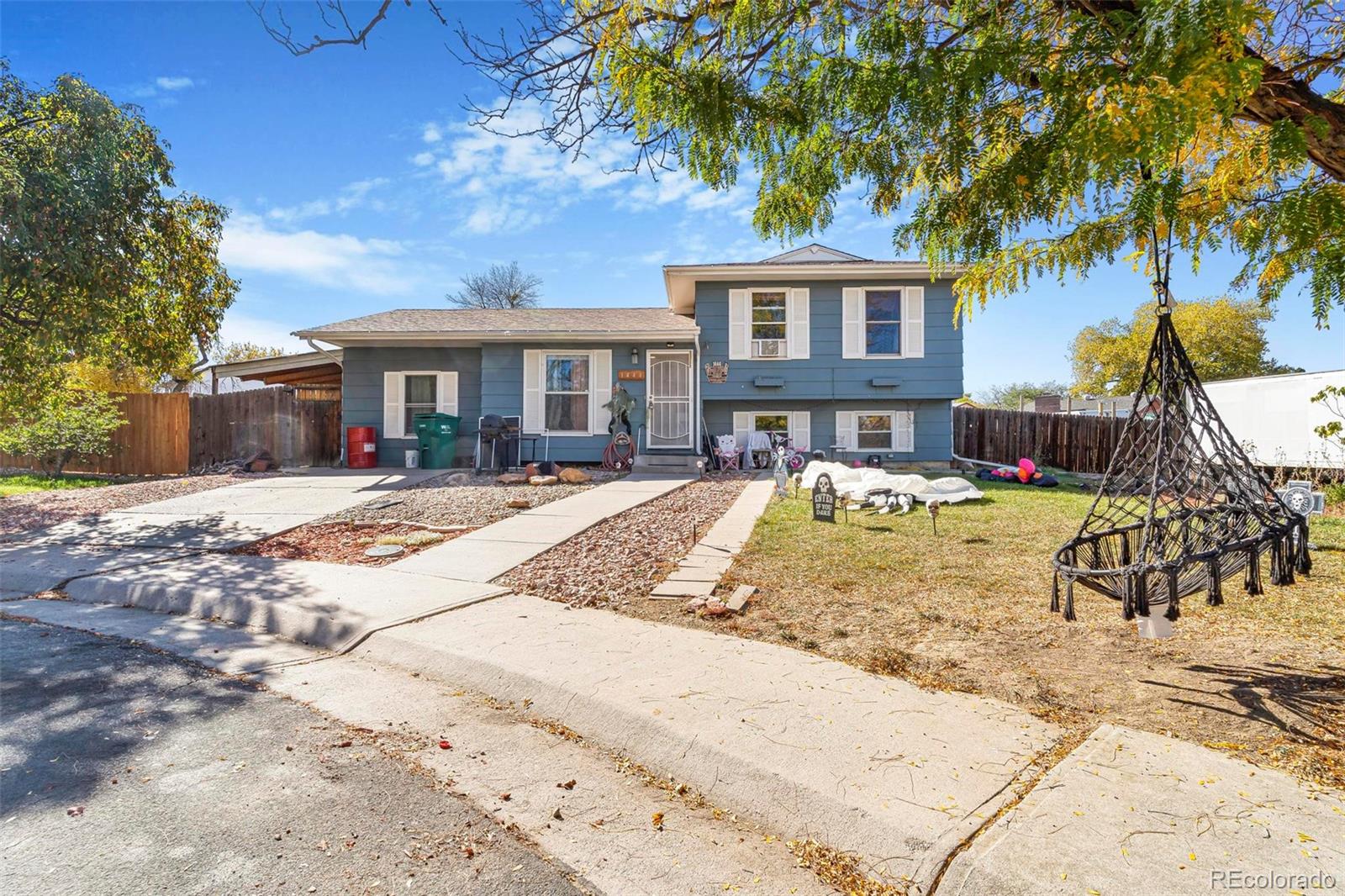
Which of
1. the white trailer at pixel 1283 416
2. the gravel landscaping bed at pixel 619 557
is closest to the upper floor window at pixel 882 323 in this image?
the white trailer at pixel 1283 416

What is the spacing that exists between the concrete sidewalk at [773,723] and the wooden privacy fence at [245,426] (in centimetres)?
1244

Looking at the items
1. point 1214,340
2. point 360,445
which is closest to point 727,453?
point 360,445

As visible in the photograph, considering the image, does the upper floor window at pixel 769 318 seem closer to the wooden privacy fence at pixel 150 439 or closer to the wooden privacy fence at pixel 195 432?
the wooden privacy fence at pixel 195 432

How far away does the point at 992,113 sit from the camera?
137 inches

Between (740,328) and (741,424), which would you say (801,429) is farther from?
(740,328)

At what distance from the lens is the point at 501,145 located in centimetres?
467

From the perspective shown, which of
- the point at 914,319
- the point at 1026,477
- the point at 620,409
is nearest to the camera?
the point at 1026,477

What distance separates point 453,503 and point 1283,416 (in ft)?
47.9

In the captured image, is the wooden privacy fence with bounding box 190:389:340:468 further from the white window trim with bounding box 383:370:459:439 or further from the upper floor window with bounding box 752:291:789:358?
the upper floor window with bounding box 752:291:789:358

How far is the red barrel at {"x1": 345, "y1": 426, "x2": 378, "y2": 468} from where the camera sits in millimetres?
14320

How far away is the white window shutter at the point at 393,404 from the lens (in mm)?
14594

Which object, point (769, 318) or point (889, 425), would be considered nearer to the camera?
point (769, 318)

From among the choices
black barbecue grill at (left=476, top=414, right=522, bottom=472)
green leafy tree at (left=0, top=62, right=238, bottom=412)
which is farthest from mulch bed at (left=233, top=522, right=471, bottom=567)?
black barbecue grill at (left=476, top=414, right=522, bottom=472)

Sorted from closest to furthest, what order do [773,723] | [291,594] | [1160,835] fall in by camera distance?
[1160,835]
[773,723]
[291,594]
